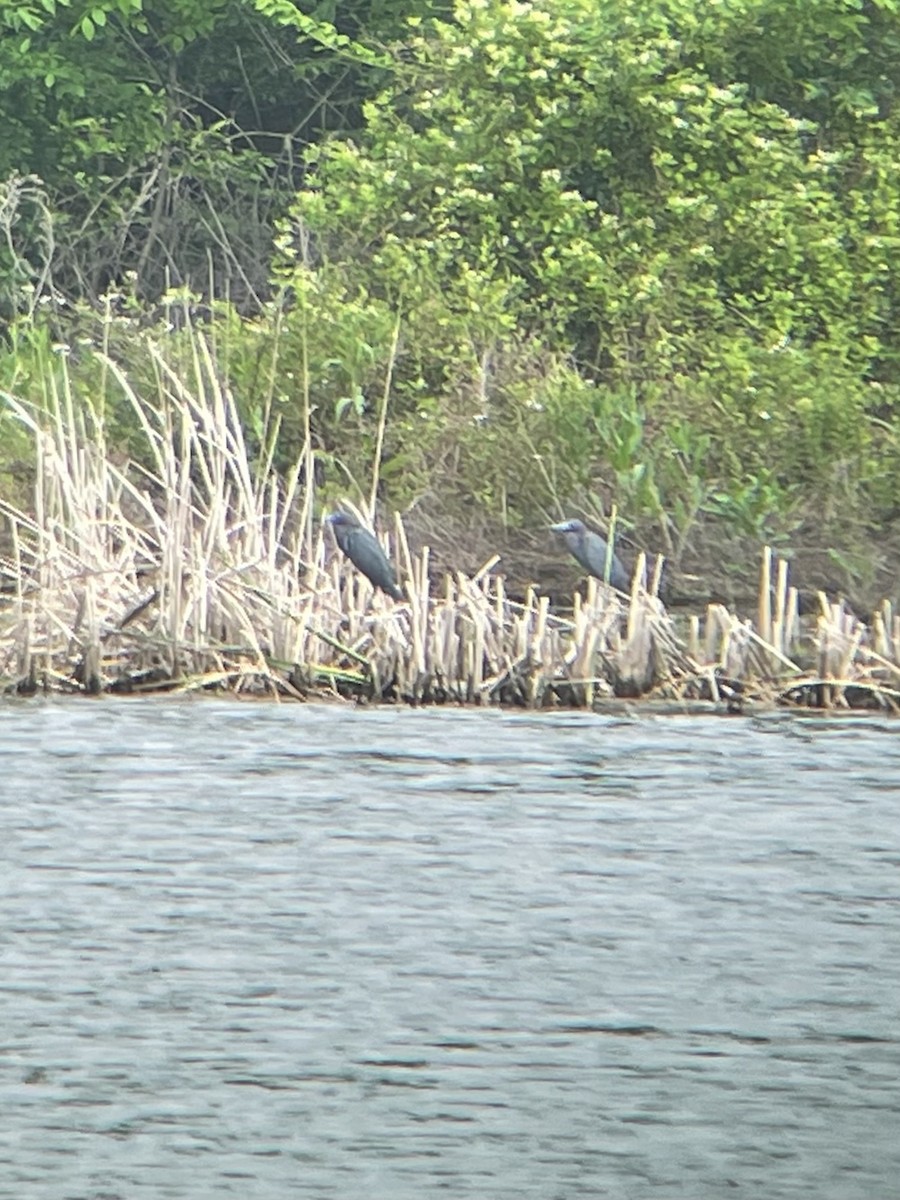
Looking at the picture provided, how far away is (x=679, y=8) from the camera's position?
15492 millimetres

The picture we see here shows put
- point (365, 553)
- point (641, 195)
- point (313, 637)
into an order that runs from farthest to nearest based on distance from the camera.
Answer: point (641, 195) → point (365, 553) → point (313, 637)

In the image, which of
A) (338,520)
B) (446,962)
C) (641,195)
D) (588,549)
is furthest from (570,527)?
(446,962)

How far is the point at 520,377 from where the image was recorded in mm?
14039

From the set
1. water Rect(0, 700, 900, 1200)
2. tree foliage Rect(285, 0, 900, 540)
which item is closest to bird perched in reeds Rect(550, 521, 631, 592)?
water Rect(0, 700, 900, 1200)

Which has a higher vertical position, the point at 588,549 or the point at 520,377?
the point at 520,377

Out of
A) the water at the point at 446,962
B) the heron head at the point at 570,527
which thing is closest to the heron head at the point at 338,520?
the heron head at the point at 570,527

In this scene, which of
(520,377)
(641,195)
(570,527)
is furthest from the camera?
(641,195)

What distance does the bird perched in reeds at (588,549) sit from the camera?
11.1 metres

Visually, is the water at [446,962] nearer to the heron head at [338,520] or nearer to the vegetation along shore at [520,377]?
the vegetation along shore at [520,377]

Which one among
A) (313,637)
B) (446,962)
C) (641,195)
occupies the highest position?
(641,195)

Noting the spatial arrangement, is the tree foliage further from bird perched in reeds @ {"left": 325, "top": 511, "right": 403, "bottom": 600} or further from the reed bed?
the reed bed

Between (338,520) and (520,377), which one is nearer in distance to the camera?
(338,520)

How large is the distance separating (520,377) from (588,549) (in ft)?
9.58

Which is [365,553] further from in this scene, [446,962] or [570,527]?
[446,962]
